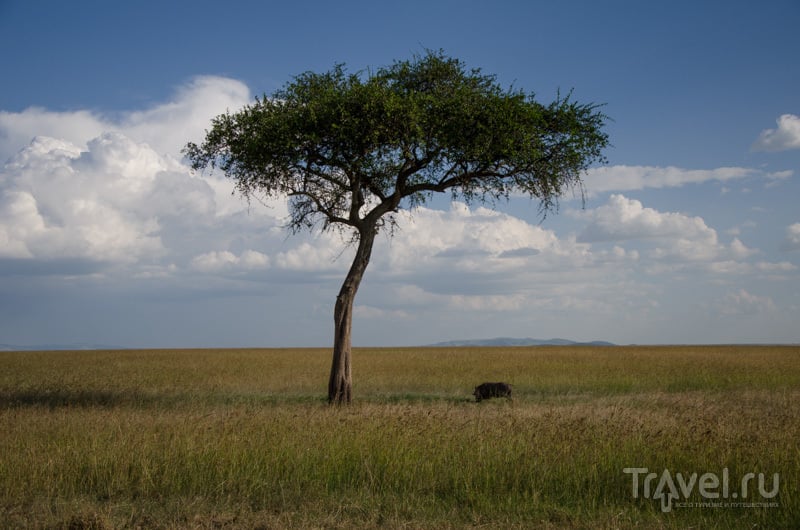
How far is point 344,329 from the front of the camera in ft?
72.0

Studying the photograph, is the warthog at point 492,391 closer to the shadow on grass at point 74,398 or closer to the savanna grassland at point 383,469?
the savanna grassland at point 383,469

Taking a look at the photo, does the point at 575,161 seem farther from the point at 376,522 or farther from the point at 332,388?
the point at 376,522

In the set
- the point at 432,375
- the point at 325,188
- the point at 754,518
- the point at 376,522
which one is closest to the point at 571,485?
the point at 754,518

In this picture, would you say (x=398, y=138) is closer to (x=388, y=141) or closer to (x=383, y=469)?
(x=388, y=141)

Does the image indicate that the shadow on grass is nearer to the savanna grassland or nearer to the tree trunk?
the savanna grassland

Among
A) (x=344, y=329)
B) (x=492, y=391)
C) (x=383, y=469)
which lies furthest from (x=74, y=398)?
(x=383, y=469)

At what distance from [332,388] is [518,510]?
13.5 meters

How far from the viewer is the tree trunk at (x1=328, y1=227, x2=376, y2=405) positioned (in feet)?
71.6

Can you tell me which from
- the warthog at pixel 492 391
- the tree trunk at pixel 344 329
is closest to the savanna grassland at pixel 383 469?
the tree trunk at pixel 344 329

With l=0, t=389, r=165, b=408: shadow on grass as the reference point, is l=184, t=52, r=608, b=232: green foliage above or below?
above

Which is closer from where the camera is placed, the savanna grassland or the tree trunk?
the savanna grassland

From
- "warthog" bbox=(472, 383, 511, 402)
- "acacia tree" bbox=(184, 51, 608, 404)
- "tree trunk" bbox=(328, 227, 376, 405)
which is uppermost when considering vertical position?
"acacia tree" bbox=(184, 51, 608, 404)

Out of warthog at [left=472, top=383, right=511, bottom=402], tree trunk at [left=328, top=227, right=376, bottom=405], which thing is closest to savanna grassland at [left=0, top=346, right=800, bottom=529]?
tree trunk at [left=328, top=227, right=376, bottom=405]

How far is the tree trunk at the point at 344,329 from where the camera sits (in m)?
21.8
